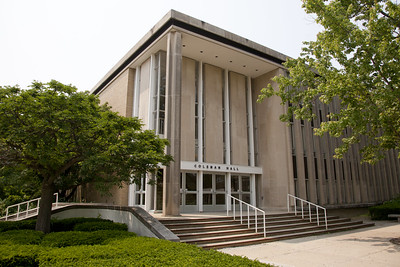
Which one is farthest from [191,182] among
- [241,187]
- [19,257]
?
[19,257]

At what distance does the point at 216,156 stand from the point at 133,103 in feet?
21.3

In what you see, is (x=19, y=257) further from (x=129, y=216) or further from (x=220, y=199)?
(x=220, y=199)

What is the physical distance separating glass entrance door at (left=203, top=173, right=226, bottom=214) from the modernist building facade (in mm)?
56

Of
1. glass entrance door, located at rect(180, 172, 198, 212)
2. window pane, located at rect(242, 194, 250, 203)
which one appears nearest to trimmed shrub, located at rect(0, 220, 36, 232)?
glass entrance door, located at rect(180, 172, 198, 212)

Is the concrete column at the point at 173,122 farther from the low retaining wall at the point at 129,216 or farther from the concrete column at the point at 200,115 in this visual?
the concrete column at the point at 200,115

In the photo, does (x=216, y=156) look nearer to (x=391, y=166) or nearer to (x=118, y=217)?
(x=118, y=217)

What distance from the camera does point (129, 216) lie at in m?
10.4

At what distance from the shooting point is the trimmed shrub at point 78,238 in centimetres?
727

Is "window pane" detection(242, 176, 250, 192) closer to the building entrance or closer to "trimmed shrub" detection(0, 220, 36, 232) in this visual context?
the building entrance

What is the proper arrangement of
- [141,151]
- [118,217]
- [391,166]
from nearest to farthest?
[141,151]
[118,217]
[391,166]

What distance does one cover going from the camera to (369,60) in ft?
31.2

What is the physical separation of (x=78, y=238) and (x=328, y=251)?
23.3 ft

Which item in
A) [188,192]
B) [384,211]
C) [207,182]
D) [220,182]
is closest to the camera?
[188,192]

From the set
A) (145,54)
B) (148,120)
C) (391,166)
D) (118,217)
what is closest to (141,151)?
(118,217)
